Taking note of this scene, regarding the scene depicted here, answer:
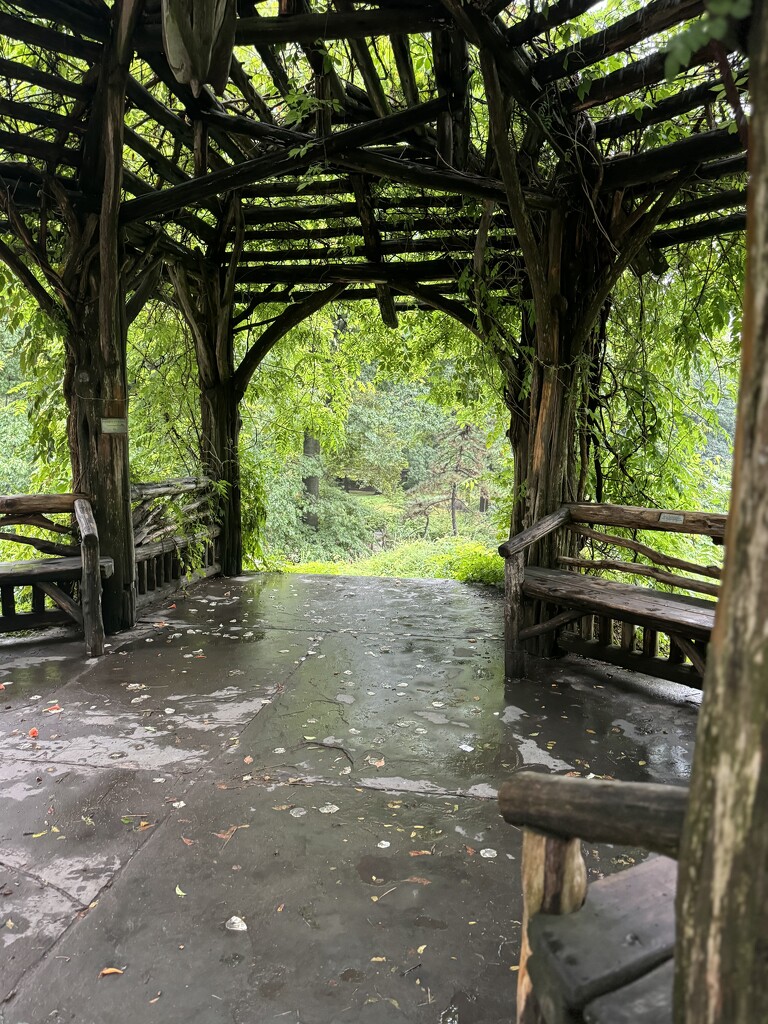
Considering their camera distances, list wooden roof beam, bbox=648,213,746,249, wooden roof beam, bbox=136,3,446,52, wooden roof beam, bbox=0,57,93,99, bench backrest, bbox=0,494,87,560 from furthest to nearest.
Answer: wooden roof beam, bbox=648,213,746,249 < bench backrest, bbox=0,494,87,560 < wooden roof beam, bbox=0,57,93,99 < wooden roof beam, bbox=136,3,446,52

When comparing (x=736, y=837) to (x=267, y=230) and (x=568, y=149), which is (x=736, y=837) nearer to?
(x=568, y=149)

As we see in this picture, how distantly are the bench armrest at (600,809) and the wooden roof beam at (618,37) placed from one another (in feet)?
10.6

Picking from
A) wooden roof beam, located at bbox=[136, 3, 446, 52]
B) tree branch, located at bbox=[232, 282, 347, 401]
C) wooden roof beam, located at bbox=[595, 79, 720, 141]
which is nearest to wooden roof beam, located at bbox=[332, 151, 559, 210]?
wooden roof beam, located at bbox=[595, 79, 720, 141]

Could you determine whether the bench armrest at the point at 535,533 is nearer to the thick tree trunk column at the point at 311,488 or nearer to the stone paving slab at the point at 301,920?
the stone paving slab at the point at 301,920

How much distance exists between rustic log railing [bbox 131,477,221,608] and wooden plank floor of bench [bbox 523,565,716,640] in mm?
3345

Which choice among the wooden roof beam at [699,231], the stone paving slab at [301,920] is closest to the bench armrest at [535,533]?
the stone paving slab at [301,920]

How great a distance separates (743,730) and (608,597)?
3.31 m

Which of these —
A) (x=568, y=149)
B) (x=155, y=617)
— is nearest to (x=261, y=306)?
(x=155, y=617)

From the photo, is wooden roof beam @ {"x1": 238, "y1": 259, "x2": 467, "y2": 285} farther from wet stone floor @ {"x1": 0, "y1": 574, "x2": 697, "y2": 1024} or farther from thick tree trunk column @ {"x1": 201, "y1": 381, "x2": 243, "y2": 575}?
wet stone floor @ {"x1": 0, "y1": 574, "x2": 697, "y2": 1024}

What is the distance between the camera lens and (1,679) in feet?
14.0

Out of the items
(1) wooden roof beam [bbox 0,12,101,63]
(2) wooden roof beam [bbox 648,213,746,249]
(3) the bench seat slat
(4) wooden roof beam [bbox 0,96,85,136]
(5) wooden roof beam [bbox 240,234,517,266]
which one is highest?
(1) wooden roof beam [bbox 0,12,101,63]

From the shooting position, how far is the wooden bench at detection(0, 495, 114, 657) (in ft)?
15.6

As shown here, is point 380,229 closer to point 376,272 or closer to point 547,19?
point 376,272

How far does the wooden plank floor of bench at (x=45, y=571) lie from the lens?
468 centimetres
